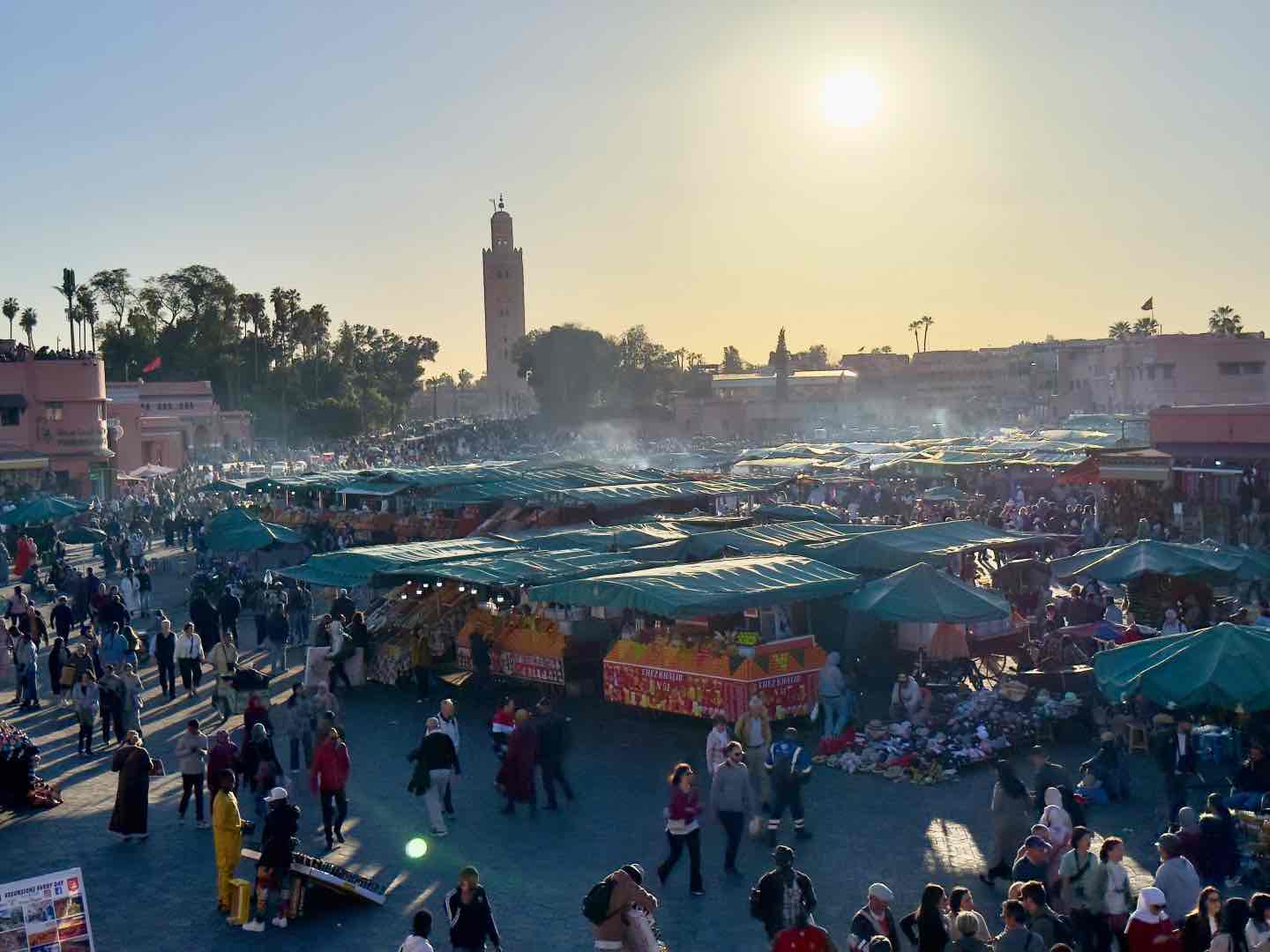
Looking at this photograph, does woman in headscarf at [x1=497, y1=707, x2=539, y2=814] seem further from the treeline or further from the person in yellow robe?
the treeline

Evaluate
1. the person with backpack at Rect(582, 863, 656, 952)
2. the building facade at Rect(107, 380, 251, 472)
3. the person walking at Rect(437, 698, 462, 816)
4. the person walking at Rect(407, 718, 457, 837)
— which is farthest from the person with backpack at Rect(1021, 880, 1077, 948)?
the building facade at Rect(107, 380, 251, 472)

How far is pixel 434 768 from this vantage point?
1191cm

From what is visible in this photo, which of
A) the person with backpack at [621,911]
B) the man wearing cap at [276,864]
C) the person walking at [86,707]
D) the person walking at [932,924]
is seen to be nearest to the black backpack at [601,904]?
the person with backpack at [621,911]

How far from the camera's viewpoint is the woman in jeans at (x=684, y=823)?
1019cm

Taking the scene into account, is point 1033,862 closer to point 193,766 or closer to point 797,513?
point 193,766

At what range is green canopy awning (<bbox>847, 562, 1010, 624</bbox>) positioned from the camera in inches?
624

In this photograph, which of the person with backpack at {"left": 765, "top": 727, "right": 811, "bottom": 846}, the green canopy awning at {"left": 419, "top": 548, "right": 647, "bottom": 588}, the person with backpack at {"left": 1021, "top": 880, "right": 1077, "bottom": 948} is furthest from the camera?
the green canopy awning at {"left": 419, "top": 548, "right": 647, "bottom": 588}

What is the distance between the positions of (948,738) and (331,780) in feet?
20.5

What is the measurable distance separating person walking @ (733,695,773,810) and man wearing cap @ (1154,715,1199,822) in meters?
3.32

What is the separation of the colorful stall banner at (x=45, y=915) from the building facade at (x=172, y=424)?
197 ft

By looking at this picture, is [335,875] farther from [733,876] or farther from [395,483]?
[395,483]

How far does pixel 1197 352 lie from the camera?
6500cm

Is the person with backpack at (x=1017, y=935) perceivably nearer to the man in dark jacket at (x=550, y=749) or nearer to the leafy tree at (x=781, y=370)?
the man in dark jacket at (x=550, y=749)

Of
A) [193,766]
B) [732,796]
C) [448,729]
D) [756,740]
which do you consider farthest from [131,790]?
[756,740]
